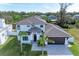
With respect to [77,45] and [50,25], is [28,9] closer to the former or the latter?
[50,25]

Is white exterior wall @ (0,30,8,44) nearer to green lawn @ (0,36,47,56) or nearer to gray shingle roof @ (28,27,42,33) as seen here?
green lawn @ (0,36,47,56)

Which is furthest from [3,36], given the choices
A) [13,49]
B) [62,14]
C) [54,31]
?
[62,14]

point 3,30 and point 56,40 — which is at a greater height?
point 3,30

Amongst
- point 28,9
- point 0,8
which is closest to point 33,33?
point 28,9

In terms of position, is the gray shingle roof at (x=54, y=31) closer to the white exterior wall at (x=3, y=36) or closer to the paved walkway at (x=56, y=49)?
the paved walkway at (x=56, y=49)

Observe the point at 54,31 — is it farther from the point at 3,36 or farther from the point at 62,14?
the point at 3,36

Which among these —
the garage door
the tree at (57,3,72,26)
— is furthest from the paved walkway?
the tree at (57,3,72,26)
